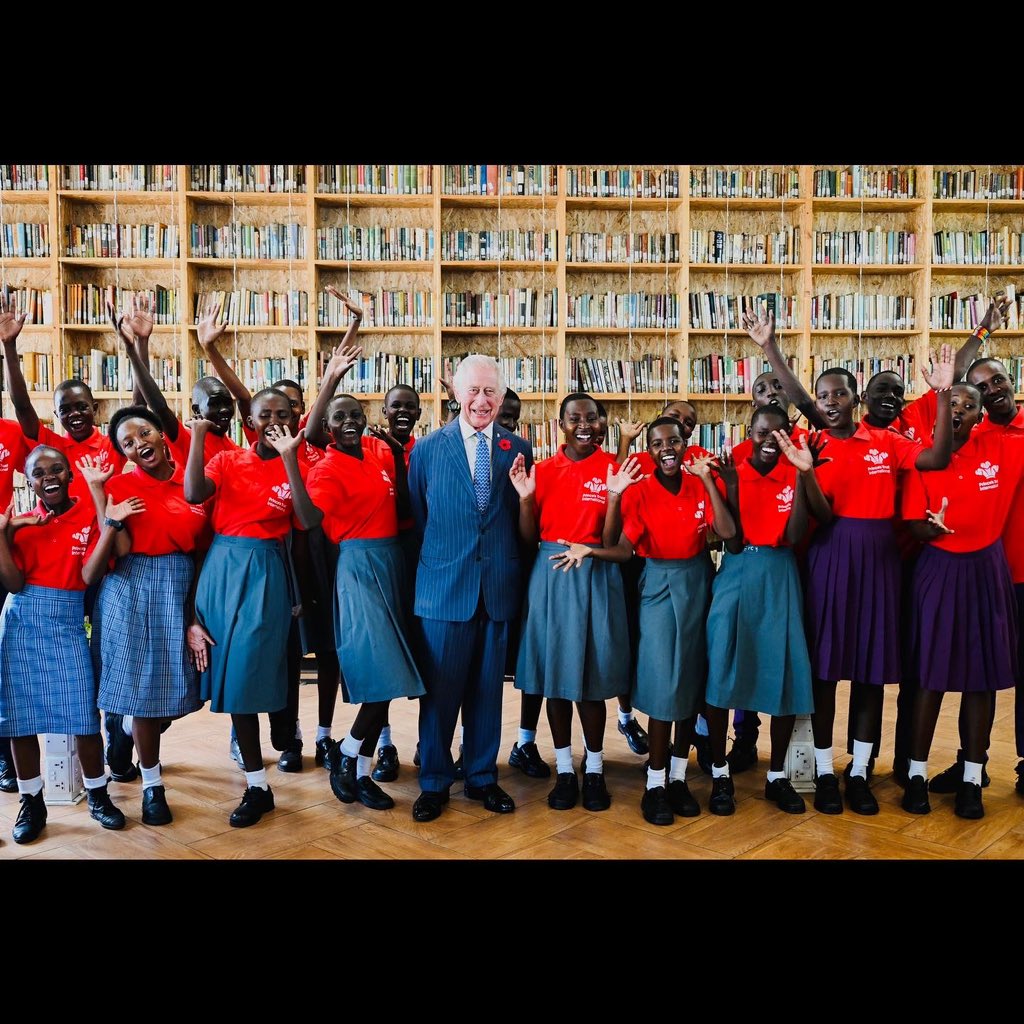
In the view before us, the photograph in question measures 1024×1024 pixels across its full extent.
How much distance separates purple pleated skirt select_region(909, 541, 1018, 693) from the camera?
290cm

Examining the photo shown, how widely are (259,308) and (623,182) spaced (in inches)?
90.9

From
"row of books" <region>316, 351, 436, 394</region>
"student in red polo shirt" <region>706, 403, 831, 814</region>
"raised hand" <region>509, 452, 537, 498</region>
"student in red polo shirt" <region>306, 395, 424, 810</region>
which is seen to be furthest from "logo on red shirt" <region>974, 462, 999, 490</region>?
"row of books" <region>316, 351, 436, 394</region>

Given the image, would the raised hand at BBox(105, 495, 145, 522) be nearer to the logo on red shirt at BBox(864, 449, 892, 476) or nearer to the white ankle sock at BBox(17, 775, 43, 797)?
the white ankle sock at BBox(17, 775, 43, 797)

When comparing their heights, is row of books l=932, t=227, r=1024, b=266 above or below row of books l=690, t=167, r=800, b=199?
below

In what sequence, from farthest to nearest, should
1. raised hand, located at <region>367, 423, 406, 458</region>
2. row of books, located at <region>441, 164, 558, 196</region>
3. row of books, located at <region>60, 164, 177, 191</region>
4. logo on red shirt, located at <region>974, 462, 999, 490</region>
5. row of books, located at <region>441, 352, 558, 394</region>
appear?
row of books, located at <region>441, 352, 558, 394</region>, row of books, located at <region>441, 164, 558, 196</region>, row of books, located at <region>60, 164, 177, 191</region>, raised hand, located at <region>367, 423, 406, 458</region>, logo on red shirt, located at <region>974, 462, 999, 490</region>

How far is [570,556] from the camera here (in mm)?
2910

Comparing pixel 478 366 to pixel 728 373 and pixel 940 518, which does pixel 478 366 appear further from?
pixel 728 373

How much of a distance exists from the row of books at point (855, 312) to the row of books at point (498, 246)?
5.45 ft

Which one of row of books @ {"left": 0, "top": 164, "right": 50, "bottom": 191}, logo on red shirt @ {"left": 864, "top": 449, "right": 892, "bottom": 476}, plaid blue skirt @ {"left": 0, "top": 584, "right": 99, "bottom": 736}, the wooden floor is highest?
row of books @ {"left": 0, "top": 164, "right": 50, "bottom": 191}

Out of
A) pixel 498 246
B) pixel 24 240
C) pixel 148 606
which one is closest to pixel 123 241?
pixel 24 240

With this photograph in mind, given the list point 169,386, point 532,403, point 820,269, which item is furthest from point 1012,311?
point 169,386

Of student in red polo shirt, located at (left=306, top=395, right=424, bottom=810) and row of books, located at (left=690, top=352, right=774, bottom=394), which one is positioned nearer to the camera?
student in red polo shirt, located at (left=306, top=395, right=424, bottom=810)

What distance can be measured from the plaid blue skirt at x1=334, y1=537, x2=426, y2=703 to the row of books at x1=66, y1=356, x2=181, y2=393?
299 cm

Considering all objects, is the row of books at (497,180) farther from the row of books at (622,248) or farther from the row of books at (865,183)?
the row of books at (865,183)
